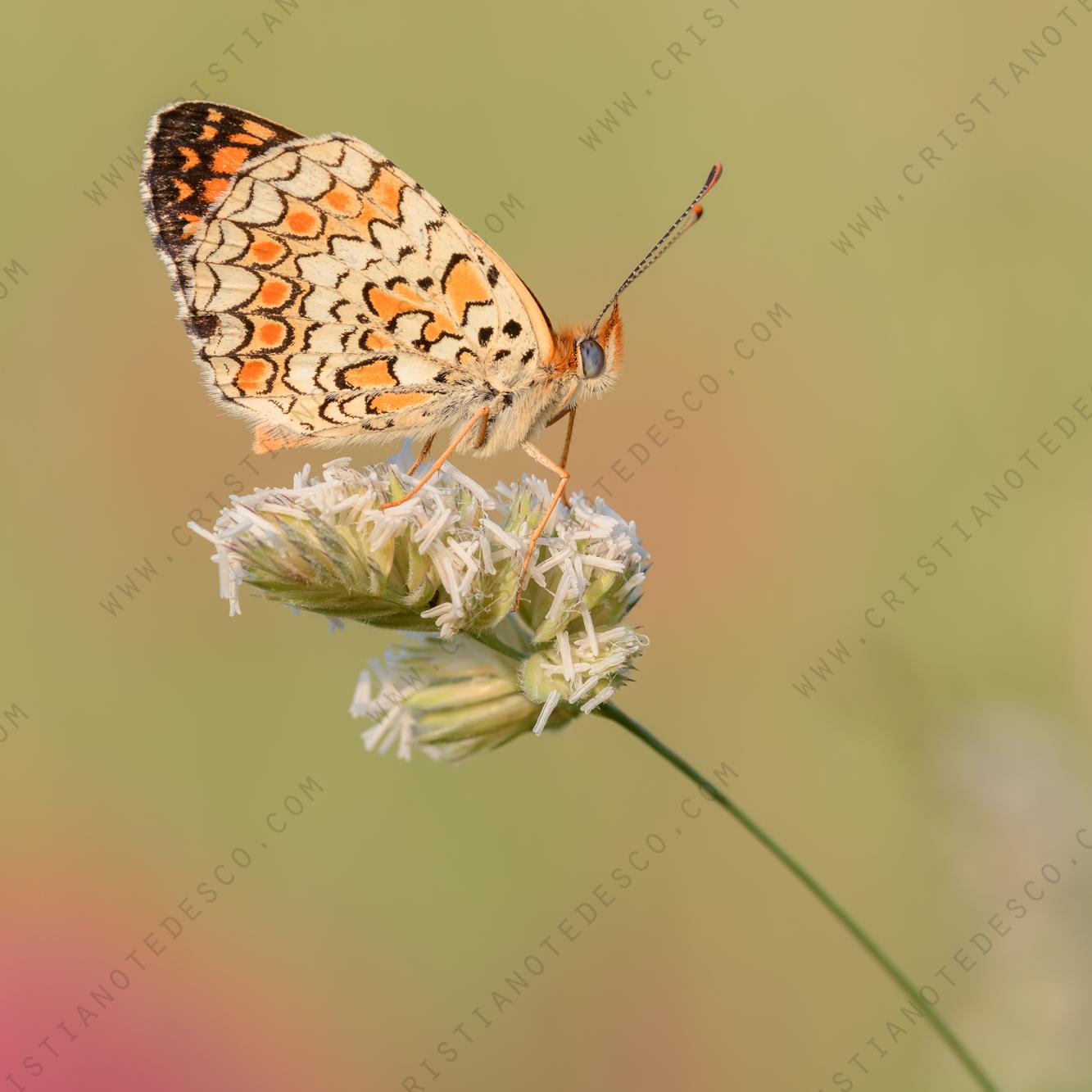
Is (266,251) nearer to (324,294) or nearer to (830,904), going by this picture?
(324,294)

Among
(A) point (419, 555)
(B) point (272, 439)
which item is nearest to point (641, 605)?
(B) point (272, 439)

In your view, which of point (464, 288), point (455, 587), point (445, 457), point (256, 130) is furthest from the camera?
point (256, 130)

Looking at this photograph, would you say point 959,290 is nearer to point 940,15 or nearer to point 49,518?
point 940,15

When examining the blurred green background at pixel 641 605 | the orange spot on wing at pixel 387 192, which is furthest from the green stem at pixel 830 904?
the orange spot on wing at pixel 387 192

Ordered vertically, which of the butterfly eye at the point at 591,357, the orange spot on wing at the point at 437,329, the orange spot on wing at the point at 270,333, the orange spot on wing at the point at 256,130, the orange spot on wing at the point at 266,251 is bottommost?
the orange spot on wing at the point at 270,333

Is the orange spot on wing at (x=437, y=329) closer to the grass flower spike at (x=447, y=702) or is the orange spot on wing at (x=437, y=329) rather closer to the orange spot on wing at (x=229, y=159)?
the orange spot on wing at (x=229, y=159)

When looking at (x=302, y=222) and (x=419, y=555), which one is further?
(x=302, y=222)
